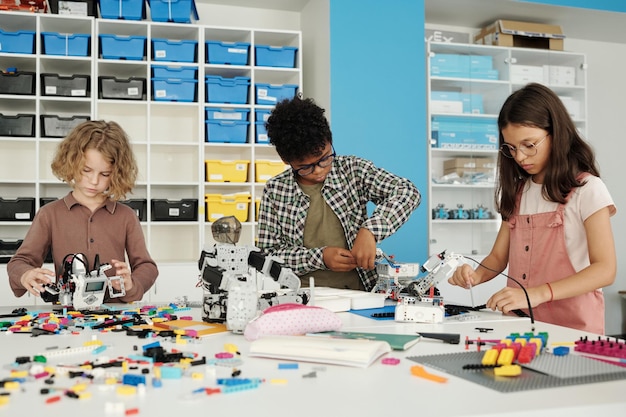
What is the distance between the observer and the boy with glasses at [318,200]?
2.20m

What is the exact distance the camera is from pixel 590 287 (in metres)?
1.70

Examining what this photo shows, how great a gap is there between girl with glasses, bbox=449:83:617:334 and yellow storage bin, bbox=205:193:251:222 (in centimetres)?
253

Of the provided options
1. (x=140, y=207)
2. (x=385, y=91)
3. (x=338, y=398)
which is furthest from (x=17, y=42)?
(x=338, y=398)

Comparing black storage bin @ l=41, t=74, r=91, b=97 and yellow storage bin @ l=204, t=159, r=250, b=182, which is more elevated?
black storage bin @ l=41, t=74, r=91, b=97

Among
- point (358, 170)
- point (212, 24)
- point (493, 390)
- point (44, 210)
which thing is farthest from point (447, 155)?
point (493, 390)

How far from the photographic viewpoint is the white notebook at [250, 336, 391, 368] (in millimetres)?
1083

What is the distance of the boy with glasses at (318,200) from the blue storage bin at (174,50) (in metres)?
2.20

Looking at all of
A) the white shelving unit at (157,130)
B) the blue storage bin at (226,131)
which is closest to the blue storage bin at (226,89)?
the white shelving unit at (157,130)

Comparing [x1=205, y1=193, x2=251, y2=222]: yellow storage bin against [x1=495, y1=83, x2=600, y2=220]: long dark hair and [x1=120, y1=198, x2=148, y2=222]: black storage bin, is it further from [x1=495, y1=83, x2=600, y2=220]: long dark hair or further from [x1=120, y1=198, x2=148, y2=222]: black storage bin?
[x1=495, y1=83, x2=600, y2=220]: long dark hair

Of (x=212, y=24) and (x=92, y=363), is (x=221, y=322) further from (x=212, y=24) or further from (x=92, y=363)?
(x=212, y=24)

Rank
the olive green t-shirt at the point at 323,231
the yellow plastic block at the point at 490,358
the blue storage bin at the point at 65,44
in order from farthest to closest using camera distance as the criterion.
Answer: the blue storage bin at the point at 65,44 < the olive green t-shirt at the point at 323,231 < the yellow plastic block at the point at 490,358

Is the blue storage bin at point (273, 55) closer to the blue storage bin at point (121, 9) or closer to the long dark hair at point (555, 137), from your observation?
the blue storage bin at point (121, 9)

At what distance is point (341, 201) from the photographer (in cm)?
235

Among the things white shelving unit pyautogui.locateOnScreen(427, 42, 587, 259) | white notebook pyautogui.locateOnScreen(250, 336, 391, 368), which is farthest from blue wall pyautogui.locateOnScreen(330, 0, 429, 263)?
white notebook pyautogui.locateOnScreen(250, 336, 391, 368)
